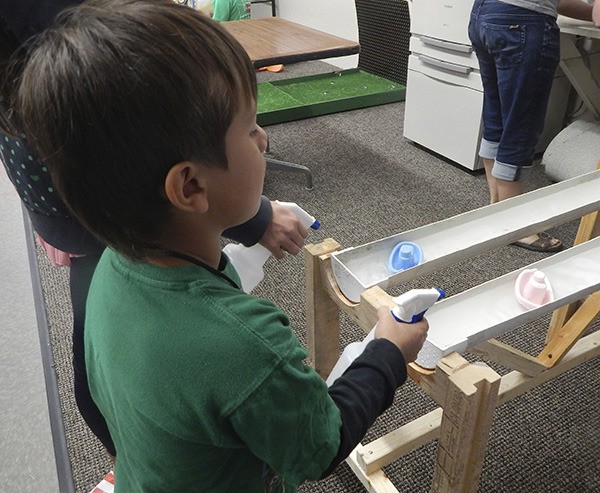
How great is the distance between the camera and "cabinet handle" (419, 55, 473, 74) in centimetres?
210

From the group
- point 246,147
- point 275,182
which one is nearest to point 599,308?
point 246,147

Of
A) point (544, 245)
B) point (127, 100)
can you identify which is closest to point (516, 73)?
point (544, 245)

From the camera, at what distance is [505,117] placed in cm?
162

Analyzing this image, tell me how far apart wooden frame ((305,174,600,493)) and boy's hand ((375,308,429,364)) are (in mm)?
74

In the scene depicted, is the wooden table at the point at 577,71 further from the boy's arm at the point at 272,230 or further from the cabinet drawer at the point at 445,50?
the boy's arm at the point at 272,230

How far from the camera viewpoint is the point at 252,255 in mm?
795

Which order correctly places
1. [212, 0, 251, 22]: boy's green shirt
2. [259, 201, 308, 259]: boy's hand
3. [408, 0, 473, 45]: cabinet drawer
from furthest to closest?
[212, 0, 251, 22]: boy's green shirt
[408, 0, 473, 45]: cabinet drawer
[259, 201, 308, 259]: boy's hand

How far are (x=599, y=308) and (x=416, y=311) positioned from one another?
61 cm

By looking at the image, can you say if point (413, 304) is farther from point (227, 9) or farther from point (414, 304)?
point (227, 9)

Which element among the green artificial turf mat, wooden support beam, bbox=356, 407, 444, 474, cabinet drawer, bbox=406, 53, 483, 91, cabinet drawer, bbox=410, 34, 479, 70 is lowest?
the green artificial turf mat

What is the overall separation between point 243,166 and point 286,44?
1.77 m

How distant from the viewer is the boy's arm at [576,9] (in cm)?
161

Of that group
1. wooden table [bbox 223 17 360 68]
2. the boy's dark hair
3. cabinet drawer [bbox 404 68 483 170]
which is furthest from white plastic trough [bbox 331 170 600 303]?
cabinet drawer [bbox 404 68 483 170]

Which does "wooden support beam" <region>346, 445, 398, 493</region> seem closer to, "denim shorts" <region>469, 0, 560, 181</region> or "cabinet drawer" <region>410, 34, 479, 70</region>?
"denim shorts" <region>469, 0, 560, 181</region>
